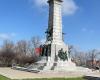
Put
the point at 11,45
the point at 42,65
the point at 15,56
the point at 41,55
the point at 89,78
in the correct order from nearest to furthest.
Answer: the point at 89,78 < the point at 42,65 < the point at 41,55 < the point at 15,56 < the point at 11,45

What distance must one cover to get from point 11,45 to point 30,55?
1151cm

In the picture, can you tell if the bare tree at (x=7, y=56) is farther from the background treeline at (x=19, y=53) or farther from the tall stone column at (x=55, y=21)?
the tall stone column at (x=55, y=21)

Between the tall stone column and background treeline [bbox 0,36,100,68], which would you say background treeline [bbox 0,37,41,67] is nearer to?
background treeline [bbox 0,36,100,68]

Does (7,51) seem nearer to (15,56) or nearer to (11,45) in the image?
(15,56)

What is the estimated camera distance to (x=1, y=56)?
70812 millimetres

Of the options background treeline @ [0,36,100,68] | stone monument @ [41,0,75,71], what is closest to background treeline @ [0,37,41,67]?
background treeline @ [0,36,100,68]


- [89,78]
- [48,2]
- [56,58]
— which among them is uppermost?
[48,2]

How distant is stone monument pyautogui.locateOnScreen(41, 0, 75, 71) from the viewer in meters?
36.5

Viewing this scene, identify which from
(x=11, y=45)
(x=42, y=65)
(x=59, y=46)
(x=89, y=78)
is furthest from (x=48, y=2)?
(x=11, y=45)

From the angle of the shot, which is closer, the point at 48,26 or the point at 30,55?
the point at 48,26

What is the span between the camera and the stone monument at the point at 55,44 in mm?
36481

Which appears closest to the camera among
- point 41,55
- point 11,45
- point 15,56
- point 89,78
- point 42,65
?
point 89,78

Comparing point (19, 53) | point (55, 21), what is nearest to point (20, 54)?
point (19, 53)

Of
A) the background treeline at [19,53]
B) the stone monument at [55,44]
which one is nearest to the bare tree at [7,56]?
the background treeline at [19,53]
